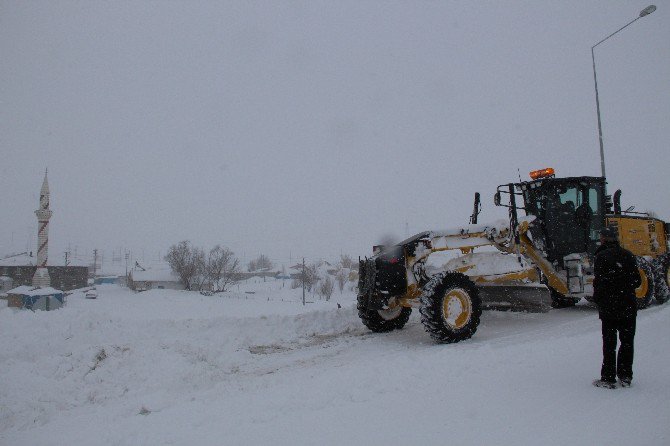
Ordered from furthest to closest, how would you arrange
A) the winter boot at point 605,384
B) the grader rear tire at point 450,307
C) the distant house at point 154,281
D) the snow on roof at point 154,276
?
the snow on roof at point 154,276 < the distant house at point 154,281 < the grader rear tire at point 450,307 < the winter boot at point 605,384

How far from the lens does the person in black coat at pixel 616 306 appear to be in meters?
4.44

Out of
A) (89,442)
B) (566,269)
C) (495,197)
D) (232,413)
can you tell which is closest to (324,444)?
(232,413)

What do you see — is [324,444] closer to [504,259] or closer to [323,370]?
[323,370]

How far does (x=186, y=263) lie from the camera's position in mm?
66750

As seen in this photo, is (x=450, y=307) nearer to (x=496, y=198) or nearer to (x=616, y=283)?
(x=496, y=198)

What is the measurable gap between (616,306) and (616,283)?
23 cm

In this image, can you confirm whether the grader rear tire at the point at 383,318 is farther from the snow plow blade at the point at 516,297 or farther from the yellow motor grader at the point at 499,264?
the snow plow blade at the point at 516,297

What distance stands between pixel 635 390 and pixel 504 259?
12.8 feet

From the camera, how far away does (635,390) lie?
432 cm

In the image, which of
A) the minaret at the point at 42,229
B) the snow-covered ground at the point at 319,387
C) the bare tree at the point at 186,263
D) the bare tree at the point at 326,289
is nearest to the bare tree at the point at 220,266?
the bare tree at the point at 186,263

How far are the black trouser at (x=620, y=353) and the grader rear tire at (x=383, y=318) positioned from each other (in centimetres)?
466

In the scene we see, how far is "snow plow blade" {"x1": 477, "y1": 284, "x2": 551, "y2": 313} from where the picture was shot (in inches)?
306

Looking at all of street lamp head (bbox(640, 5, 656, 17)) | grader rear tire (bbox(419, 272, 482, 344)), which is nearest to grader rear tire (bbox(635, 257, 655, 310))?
grader rear tire (bbox(419, 272, 482, 344))

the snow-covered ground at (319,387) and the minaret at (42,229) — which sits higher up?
the minaret at (42,229)
